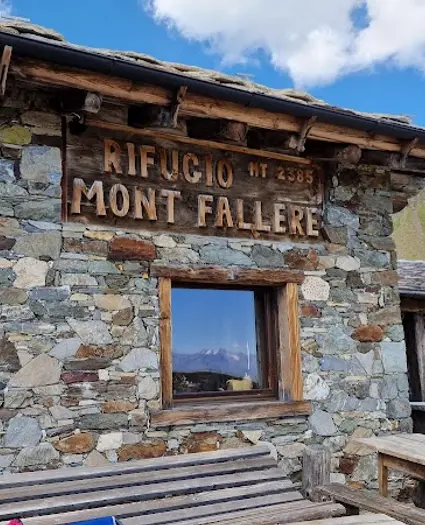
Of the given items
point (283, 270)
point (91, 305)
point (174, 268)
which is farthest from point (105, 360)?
point (283, 270)

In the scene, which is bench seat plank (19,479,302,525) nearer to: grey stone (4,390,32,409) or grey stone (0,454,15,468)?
grey stone (0,454,15,468)

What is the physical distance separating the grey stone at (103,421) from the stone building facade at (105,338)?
15 mm

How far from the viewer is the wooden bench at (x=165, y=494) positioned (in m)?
3.54

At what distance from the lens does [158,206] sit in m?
4.88

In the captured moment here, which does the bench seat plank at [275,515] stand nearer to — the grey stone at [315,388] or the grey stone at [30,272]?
the grey stone at [315,388]

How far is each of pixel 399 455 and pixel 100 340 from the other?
2.46 metres

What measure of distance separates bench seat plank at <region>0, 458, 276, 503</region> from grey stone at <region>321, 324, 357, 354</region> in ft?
4.41

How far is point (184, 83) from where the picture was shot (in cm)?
435

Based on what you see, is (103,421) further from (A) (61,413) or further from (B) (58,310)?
(B) (58,310)

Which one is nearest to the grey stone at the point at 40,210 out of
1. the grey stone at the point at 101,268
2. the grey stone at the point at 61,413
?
the grey stone at the point at 101,268

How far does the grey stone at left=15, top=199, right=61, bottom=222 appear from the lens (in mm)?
4316

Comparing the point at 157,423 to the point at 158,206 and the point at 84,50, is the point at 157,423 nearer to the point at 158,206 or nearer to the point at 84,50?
the point at 158,206

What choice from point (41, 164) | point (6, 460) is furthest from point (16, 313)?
point (41, 164)

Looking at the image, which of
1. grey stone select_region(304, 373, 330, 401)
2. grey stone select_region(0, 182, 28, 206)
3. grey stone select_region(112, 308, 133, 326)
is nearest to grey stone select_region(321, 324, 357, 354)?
grey stone select_region(304, 373, 330, 401)
